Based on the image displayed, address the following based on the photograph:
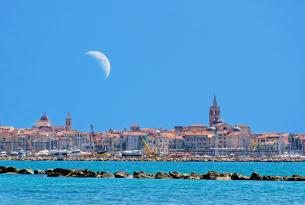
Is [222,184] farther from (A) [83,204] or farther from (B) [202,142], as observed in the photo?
(B) [202,142]

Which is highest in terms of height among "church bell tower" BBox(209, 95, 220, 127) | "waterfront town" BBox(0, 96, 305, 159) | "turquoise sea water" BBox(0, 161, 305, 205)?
"church bell tower" BBox(209, 95, 220, 127)

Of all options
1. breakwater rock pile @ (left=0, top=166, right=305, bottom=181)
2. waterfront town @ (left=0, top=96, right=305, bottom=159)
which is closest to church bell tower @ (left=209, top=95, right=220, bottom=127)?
waterfront town @ (left=0, top=96, right=305, bottom=159)

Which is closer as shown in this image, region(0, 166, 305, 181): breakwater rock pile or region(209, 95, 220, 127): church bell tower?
region(0, 166, 305, 181): breakwater rock pile

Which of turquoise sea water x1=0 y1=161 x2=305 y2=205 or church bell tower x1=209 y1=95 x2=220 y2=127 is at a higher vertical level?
church bell tower x1=209 y1=95 x2=220 y2=127

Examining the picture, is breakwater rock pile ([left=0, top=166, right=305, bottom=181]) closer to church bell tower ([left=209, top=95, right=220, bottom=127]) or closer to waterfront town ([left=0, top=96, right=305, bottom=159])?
waterfront town ([left=0, top=96, right=305, bottom=159])

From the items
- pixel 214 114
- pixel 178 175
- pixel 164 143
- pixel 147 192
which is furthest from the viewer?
pixel 214 114

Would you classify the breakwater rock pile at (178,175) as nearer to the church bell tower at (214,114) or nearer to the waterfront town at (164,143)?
the waterfront town at (164,143)

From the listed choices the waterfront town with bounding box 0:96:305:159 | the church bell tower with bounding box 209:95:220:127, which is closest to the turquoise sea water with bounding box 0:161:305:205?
the waterfront town with bounding box 0:96:305:159

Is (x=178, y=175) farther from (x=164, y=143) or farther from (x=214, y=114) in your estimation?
(x=214, y=114)

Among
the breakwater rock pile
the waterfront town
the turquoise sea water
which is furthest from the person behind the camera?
the waterfront town

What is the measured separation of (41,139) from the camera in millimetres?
166500

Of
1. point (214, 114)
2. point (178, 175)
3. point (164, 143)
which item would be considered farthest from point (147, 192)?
point (214, 114)

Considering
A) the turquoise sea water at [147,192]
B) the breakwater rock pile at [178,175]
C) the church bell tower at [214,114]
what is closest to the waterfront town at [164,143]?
the church bell tower at [214,114]

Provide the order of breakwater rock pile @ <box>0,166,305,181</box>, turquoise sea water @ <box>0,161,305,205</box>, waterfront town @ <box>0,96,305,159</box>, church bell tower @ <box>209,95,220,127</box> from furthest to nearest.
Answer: church bell tower @ <box>209,95,220,127</box>
waterfront town @ <box>0,96,305,159</box>
breakwater rock pile @ <box>0,166,305,181</box>
turquoise sea water @ <box>0,161,305,205</box>
